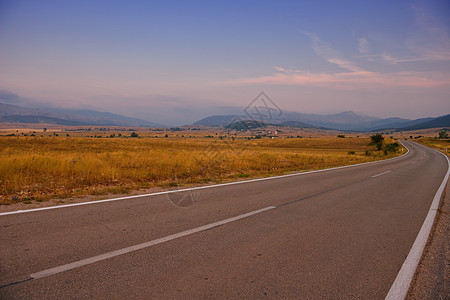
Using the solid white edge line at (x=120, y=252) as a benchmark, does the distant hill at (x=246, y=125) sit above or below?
above

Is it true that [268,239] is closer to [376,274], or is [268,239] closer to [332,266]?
[332,266]

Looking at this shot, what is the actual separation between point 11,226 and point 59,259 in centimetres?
191

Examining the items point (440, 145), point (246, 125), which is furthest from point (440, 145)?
point (246, 125)

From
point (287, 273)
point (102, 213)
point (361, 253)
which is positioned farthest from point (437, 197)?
point (102, 213)

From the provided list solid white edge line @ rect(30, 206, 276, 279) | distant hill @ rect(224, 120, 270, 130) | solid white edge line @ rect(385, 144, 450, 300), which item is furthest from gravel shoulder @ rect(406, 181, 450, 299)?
distant hill @ rect(224, 120, 270, 130)

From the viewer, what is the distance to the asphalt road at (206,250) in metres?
3.11

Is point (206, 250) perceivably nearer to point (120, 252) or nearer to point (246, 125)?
point (120, 252)

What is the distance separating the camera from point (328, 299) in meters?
3.03

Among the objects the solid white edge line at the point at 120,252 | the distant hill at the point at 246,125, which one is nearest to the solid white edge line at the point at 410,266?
the solid white edge line at the point at 120,252

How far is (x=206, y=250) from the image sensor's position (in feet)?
13.5

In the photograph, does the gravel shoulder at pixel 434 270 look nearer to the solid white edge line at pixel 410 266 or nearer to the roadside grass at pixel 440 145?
the solid white edge line at pixel 410 266

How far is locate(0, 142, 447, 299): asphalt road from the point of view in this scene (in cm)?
311

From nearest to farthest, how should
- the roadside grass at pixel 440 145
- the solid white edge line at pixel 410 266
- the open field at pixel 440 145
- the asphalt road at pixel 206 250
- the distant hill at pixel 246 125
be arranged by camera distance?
the asphalt road at pixel 206 250, the solid white edge line at pixel 410 266, the distant hill at pixel 246 125, the roadside grass at pixel 440 145, the open field at pixel 440 145

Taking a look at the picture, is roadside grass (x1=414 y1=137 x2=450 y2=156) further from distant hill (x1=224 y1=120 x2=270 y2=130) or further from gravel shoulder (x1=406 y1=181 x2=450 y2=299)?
gravel shoulder (x1=406 y1=181 x2=450 y2=299)
